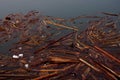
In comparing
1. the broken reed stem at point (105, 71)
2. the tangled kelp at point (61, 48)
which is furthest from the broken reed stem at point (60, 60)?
the broken reed stem at point (105, 71)

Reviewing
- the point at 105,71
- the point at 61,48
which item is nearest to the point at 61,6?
the point at 61,48

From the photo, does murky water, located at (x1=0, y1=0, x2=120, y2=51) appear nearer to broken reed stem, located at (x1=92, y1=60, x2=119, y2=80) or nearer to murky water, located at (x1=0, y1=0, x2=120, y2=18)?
murky water, located at (x1=0, y1=0, x2=120, y2=18)

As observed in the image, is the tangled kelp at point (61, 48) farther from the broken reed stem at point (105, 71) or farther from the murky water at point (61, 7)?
the murky water at point (61, 7)

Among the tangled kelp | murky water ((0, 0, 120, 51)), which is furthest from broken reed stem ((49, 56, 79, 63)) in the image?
murky water ((0, 0, 120, 51))

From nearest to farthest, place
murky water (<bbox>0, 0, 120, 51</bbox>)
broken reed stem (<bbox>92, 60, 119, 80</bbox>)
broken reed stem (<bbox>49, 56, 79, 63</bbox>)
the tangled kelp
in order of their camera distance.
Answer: broken reed stem (<bbox>92, 60, 119, 80</bbox>), the tangled kelp, broken reed stem (<bbox>49, 56, 79, 63</bbox>), murky water (<bbox>0, 0, 120, 51</bbox>)

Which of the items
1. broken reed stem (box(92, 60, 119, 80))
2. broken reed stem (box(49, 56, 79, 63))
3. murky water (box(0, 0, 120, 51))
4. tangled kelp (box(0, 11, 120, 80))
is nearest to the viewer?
broken reed stem (box(92, 60, 119, 80))

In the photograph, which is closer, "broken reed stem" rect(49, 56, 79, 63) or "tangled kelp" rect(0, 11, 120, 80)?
"tangled kelp" rect(0, 11, 120, 80)

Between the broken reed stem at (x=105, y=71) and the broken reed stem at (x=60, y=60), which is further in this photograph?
the broken reed stem at (x=60, y=60)

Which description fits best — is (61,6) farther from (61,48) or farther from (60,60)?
(60,60)
